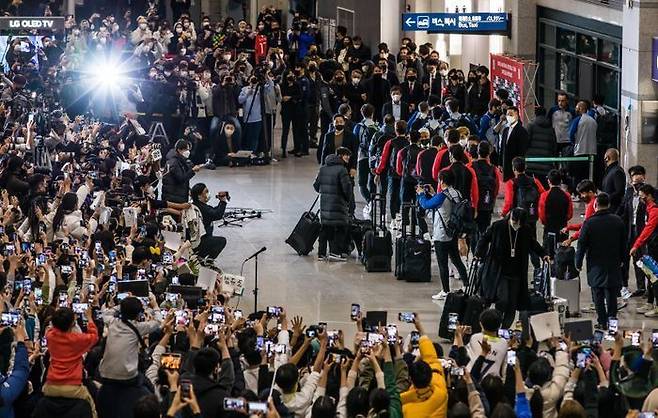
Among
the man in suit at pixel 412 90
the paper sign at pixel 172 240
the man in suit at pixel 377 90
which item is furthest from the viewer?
the man in suit at pixel 377 90

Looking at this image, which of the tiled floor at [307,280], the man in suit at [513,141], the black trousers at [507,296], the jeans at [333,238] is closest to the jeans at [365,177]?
the tiled floor at [307,280]

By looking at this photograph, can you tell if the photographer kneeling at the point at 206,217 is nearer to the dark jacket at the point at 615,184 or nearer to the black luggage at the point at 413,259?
the black luggage at the point at 413,259

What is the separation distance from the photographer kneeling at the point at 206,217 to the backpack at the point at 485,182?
130 inches

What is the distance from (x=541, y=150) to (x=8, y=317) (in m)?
15.3

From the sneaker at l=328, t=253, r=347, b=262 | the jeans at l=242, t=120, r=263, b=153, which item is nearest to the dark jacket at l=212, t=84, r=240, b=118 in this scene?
the jeans at l=242, t=120, r=263, b=153

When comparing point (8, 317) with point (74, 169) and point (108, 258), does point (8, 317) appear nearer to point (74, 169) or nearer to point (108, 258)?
point (108, 258)

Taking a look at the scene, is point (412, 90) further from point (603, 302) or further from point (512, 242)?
point (512, 242)

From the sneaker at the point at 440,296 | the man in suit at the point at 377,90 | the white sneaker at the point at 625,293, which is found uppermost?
the man in suit at the point at 377,90

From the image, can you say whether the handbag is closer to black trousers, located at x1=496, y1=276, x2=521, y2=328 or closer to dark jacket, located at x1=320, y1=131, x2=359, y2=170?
black trousers, located at x1=496, y1=276, x2=521, y2=328

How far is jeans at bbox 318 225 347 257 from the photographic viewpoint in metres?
23.5

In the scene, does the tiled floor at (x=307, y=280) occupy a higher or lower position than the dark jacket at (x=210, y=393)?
lower

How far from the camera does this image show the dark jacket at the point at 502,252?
729 inches

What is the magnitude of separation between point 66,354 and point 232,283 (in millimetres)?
4250

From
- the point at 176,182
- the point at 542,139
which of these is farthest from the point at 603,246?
the point at 542,139
